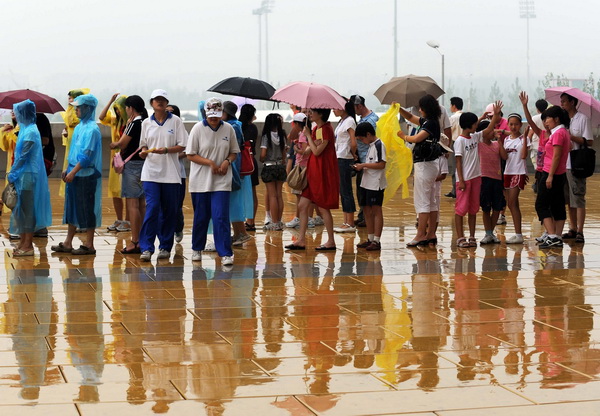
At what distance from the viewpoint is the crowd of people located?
33.5ft

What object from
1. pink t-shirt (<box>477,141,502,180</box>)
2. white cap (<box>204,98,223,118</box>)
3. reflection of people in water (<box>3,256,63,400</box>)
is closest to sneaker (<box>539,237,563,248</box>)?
pink t-shirt (<box>477,141,502,180</box>)

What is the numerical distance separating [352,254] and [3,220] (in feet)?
16.7

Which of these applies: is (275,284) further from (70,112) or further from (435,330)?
(70,112)

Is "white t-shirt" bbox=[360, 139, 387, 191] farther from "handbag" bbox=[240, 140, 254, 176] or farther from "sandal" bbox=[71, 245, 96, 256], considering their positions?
"sandal" bbox=[71, 245, 96, 256]

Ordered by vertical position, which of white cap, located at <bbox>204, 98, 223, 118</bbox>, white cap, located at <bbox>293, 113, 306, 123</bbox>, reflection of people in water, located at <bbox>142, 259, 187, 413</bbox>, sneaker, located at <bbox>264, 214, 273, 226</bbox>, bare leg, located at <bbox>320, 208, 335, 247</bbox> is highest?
white cap, located at <bbox>204, 98, 223, 118</bbox>

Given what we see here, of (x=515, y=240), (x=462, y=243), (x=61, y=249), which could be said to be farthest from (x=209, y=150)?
(x=515, y=240)

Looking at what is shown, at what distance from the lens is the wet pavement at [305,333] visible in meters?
5.27

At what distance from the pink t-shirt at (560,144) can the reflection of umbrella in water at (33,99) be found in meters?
5.60

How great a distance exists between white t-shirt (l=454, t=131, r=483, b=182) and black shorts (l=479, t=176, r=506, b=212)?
0.27 meters

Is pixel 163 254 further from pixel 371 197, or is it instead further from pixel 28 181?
pixel 371 197

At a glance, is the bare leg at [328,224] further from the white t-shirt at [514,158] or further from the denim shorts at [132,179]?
the white t-shirt at [514,158]

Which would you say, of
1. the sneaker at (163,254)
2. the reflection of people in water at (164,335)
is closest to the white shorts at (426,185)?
the sneaker at (163,254)

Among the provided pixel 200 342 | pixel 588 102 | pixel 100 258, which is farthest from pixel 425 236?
pixel 200 342

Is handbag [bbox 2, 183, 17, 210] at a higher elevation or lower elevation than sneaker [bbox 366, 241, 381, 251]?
higher
